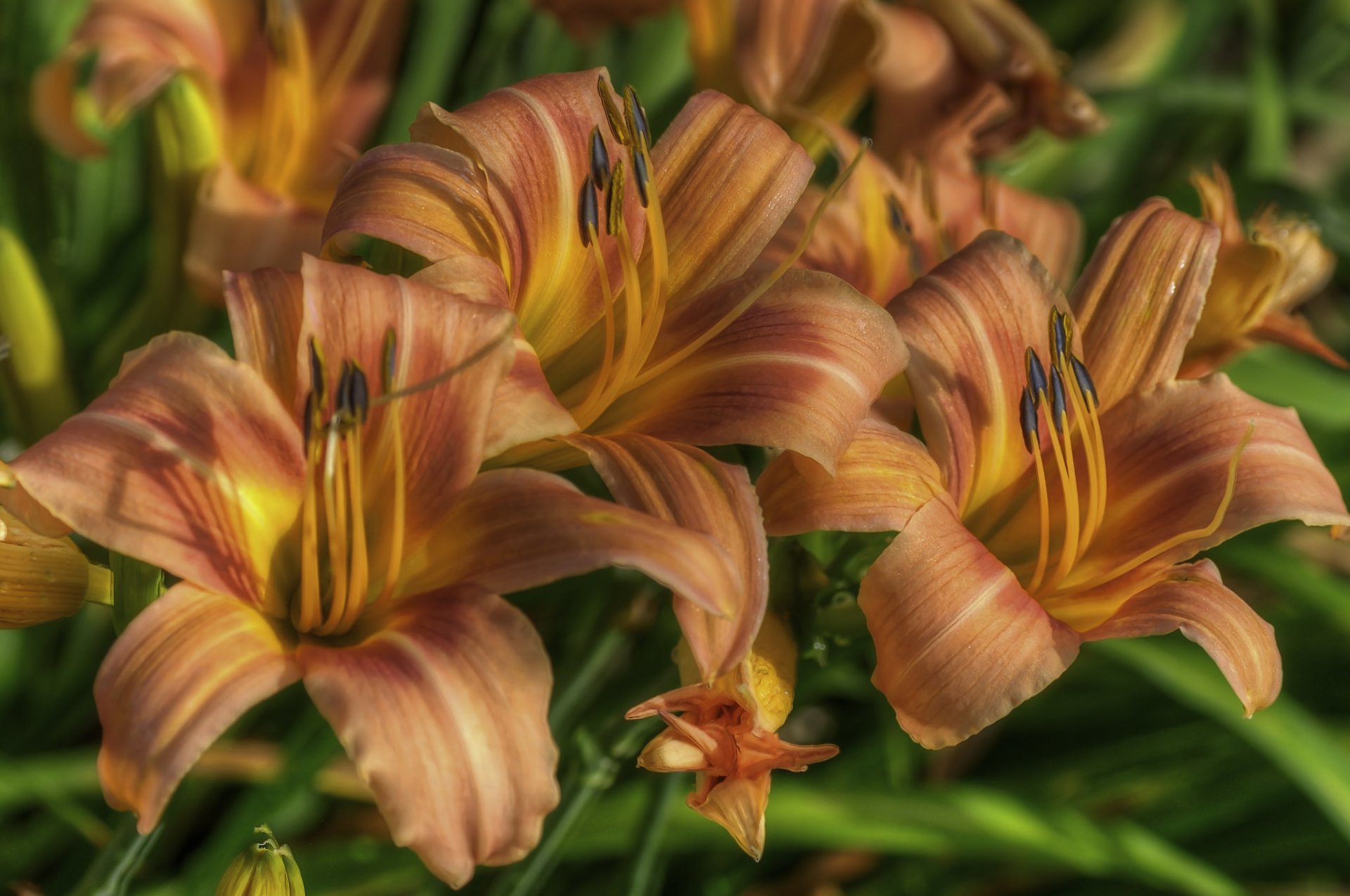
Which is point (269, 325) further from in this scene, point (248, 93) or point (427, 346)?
point (248, 93)

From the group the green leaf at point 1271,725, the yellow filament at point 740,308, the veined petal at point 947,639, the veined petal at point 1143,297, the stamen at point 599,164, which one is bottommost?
the green leaf at point 1271,725

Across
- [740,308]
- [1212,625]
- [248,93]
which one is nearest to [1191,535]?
[1212,625]

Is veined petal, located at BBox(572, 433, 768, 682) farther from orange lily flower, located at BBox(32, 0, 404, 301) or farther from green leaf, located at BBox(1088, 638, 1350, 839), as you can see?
green leaf, located at BBox(1088, 638, 1350, 839)

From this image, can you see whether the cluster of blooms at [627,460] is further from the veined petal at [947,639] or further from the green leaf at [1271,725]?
the green leaf at [1271,725]

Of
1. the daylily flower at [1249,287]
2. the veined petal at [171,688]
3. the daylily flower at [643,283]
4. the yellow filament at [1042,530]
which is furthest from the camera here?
the daylily flower at [1249,287]

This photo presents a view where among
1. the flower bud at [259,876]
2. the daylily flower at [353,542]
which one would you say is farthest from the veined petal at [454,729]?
the flower bud at [259,876]

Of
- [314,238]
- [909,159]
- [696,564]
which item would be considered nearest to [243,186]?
[314,238]

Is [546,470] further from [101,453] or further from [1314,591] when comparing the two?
[1314,591]
